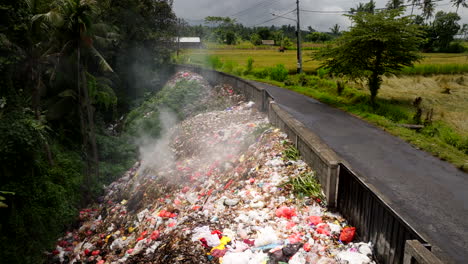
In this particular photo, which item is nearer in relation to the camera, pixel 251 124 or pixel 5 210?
pixel 5 210

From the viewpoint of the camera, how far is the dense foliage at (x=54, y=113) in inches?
384

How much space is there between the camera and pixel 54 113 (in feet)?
51.7

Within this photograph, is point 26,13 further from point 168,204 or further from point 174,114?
point 174,114

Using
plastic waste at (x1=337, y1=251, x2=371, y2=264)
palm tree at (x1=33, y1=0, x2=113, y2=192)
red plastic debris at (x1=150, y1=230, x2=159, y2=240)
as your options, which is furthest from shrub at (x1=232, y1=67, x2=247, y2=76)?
plastic waste at (x1=337, y1=251, x2=371, y2=264)

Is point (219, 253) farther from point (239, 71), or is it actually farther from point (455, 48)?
point (455, 48)

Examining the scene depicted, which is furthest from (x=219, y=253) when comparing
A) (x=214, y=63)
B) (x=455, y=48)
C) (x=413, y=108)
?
(x=455, y=48)

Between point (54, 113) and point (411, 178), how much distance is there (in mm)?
15616

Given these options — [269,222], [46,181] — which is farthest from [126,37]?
[269,222]

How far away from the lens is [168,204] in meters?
8.78

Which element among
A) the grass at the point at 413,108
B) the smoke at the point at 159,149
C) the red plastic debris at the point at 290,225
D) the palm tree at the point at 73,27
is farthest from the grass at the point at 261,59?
the red plastic debris at the point at 290,225

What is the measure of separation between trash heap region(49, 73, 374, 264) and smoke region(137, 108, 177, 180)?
0.73 ft

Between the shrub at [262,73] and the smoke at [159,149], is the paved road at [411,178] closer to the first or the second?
the smoke at [159,149]

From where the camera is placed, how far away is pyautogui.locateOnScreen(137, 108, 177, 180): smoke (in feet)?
43.7

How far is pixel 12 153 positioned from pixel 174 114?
365 inches
